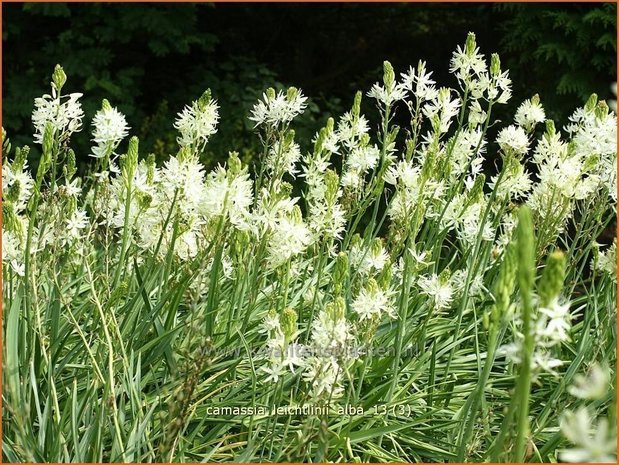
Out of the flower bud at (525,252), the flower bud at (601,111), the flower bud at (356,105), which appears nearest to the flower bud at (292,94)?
the flower bud at (356,105)

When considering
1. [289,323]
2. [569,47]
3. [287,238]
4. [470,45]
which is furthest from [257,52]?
[289,323]

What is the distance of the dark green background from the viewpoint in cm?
643

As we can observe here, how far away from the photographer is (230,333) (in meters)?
2.76

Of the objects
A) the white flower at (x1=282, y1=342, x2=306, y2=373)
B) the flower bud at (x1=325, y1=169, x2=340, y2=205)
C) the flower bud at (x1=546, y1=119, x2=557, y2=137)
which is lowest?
the white flower at (x1=282, y1=342, x2=306, y2=373)

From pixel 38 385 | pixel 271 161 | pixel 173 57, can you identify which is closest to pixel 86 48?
pixel 173 57

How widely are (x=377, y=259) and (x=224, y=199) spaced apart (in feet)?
1.84

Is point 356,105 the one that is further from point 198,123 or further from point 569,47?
point 569,47

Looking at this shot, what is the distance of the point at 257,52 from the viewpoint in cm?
949

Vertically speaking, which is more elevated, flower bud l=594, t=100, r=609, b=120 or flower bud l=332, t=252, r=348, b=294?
flower bud l=594, t=100, r=609, b=120

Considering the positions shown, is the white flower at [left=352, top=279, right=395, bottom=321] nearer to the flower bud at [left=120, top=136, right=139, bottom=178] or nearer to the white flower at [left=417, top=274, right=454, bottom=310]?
the white flower at [left=417, top=274, right=454, bottom=310]

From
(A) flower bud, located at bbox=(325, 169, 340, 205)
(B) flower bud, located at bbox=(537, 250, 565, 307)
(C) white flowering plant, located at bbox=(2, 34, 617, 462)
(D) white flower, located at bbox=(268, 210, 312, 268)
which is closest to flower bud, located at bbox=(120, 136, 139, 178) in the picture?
(C) white flowering plant, located at bbox=(2, 34, 617, 462)

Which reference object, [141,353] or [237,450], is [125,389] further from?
[237,450]

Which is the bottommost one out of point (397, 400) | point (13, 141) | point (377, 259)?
point (397, 400)

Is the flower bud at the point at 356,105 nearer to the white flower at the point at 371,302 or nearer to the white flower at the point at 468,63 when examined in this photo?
the white flower at the point at 468,63
